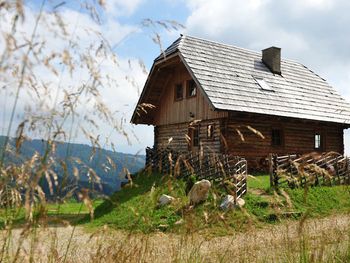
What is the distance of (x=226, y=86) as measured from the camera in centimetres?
1791

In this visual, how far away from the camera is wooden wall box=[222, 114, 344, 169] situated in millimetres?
18078

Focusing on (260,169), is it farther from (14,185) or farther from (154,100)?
(14,185)

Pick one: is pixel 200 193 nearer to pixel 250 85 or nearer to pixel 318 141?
pixel 250 85

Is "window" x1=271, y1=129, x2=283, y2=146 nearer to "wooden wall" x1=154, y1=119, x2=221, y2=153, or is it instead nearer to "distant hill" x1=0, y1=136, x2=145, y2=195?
"wooden wall" x1=154, y1=119, x2=221, y2=153

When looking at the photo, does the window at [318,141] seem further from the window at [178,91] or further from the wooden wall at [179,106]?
the window at [178,91]

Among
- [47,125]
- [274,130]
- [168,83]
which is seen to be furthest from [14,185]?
[168,83]

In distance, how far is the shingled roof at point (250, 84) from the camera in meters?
17.5

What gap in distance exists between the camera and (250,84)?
63.6 feet

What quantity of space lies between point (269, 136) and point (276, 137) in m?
0.80

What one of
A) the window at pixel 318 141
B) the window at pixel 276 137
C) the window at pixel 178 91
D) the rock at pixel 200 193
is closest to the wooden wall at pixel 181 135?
the window at pixel 178 91

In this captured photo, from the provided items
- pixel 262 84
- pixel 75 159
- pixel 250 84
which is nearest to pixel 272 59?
pixel 262 84

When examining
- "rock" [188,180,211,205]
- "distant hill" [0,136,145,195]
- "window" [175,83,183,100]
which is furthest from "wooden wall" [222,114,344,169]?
"distant hill" [0,136,145,195]

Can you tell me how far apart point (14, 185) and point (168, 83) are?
19.7 m

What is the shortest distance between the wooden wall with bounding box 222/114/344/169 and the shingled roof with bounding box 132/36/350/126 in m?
0.76
